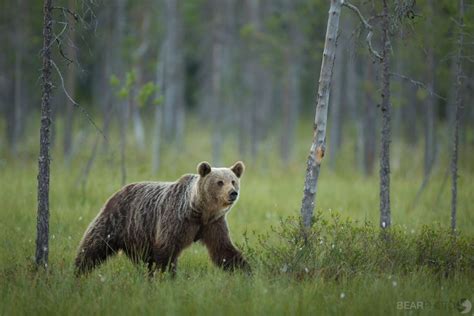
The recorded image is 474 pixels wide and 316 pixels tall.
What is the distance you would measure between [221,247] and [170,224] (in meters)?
0.70

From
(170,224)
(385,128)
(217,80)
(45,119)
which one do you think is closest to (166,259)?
(170,224)

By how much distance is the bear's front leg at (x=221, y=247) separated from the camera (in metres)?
7.20

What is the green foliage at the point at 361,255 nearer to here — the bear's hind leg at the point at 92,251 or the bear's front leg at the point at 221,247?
the bear's front leg at the point at 221,247

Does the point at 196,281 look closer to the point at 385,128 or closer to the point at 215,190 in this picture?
the point at 215,190

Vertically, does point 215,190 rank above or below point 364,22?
below

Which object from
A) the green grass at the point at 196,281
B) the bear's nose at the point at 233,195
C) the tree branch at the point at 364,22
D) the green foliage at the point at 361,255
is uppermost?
the tree branch at the point at 364,22

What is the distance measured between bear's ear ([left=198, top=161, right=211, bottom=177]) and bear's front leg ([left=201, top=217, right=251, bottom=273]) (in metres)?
0.60

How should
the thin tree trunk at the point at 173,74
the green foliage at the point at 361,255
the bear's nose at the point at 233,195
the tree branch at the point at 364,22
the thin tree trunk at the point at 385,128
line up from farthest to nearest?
the thin tree trunk at the point at 173,74, the thin tree trunk at the point at 385,128, the tree branch at the point at 364,22, the bear's nose at the point at 233,195, the green foliage at the point at 361,255

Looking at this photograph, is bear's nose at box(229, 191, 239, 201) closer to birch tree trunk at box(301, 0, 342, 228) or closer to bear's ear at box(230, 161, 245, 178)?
bear's ear at box(230, 161, 245, 178)

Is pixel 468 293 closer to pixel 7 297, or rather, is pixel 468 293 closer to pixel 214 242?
pixel 214 242

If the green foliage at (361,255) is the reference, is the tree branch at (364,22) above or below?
above

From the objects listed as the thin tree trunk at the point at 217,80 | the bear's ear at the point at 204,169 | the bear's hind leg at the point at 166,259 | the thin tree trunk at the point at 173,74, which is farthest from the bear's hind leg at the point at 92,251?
the thin tree trunk at the point at 217,80

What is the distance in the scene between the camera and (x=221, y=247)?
7.27 m

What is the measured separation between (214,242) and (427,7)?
31.4 feet
